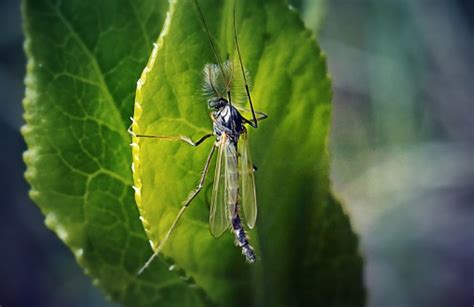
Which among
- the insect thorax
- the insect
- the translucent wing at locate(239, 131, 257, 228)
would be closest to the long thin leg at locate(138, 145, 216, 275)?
the insect

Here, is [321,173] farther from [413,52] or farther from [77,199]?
[413,52]

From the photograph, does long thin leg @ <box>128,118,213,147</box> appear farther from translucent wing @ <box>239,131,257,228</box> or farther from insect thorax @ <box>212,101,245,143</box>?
insect thorax @ <box>212,101,245,143</box>

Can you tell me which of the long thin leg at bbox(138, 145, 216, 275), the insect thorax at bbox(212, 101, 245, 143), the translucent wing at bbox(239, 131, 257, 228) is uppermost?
the insect thorax at bbox(212, 101, 245, 143)

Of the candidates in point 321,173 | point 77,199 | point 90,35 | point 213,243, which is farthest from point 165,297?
point 90,35

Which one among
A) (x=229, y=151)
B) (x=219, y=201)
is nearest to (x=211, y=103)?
(x=219, y=201)

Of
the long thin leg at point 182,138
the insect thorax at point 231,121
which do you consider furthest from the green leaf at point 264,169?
the insect thorax at point 231,121

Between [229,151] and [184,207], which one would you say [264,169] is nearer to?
[184,207]
